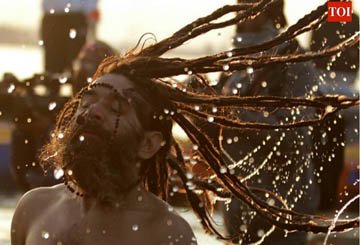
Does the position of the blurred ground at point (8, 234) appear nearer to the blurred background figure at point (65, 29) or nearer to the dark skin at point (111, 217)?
the blurred background figure at point (65, 29)

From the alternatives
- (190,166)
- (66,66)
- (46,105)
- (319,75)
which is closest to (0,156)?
(66,66)

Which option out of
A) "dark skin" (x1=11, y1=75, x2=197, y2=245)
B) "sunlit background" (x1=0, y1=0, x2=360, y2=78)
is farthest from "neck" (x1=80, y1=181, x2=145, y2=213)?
"sunlit background" (x1=0, y1=0, x2=360, y2=78)

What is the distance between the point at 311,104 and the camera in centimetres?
354

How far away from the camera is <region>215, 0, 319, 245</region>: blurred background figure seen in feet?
14.8

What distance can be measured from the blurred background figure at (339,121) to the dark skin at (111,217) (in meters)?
1.47

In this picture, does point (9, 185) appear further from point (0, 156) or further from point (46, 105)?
point (46, 105)

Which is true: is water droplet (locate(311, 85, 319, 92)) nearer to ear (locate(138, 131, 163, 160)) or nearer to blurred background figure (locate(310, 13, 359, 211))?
blurred background figure (locate(310, 13, 359, 211))

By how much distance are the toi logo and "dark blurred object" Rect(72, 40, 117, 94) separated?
2.85ft

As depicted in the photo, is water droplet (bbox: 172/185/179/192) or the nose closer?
the nose

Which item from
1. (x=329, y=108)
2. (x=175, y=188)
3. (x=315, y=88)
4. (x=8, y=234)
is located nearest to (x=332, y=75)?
(x=315, y=88)

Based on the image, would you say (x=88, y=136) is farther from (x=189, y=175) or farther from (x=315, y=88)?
(x=315, y=88)

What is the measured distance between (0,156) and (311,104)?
4578 millimetres

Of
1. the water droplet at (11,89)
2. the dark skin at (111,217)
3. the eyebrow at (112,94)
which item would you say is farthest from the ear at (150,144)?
the water droplet at (11,89)

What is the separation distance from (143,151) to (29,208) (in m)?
0.32
